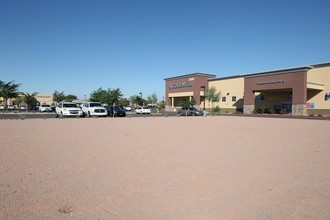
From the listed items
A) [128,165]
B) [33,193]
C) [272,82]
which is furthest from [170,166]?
[272,82]

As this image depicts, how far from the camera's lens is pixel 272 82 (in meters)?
41.6

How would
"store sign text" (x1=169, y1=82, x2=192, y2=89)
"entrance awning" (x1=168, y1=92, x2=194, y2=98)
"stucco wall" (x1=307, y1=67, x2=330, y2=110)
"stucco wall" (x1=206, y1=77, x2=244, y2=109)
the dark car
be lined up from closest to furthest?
the dark car, "stucco wall" (x1=307, y1=67, x2=330, y2=110), "stucco wall" (x1=206, y1=77, x2=244, y2=109), "entrance awning" (x1=168, y1=92, x2=194, y2=98), "store sign text" (x1=169, y1=82, x2=192, y2=89)

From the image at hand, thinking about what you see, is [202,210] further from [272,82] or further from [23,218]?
[272,82]

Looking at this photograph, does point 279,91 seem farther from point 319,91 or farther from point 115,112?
point 115,112

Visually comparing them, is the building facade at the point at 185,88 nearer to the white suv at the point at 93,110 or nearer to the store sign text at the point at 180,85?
Answer: the store sign text at the point at 180,85

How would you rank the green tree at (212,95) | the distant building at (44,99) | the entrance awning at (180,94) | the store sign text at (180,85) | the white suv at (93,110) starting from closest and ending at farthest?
the white suv at (93,110), the green tree at (212,95), the entrance awning at (180,94), the store sign text at (180,85), the distant building at (44,99)

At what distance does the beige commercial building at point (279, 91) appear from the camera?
123 ft

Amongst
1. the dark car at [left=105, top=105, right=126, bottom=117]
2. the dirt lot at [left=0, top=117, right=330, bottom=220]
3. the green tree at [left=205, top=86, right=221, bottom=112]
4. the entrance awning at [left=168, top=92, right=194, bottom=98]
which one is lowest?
the dirt lot at [left=0, top=117, right=330, bottom=220]

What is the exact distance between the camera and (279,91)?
44.5 meters

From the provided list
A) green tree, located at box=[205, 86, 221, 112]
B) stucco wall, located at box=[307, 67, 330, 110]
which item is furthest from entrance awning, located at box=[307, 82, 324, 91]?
green tree, located at box=[205, 86, 221, 112]

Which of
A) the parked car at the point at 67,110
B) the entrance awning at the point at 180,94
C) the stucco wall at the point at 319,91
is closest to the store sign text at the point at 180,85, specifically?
the entrance awning at the point at 180,94

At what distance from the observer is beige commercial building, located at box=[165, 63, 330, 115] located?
123 feet

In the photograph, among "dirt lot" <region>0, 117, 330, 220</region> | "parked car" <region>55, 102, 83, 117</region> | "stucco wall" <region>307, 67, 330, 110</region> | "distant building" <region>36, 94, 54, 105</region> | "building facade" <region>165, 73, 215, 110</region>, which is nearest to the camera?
"dirt lot" <region>0, 117, 330, 220</region>

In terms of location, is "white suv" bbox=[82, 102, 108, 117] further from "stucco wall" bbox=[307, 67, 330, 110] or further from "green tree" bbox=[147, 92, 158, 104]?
"green tree" bbox=[147, 92, 158, 104]
